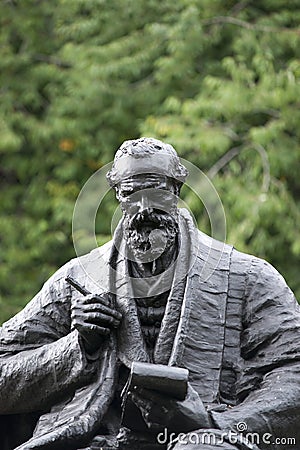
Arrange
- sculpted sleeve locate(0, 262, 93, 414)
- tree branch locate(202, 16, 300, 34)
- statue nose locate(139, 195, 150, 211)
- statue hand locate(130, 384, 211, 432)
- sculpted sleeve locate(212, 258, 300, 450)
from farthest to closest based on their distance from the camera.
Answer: tree branch locate(202, 16, 300, 34)
sculpted sleeve locate(0, 262, 93, 414)
statue nose locate(139, 195, 150, 211)
sculpted sleeve locate(212, 258, 300, 450)
statue hand locate(130, 384, 211, 432)

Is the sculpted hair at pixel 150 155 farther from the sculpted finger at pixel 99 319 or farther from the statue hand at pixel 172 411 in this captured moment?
the statue hand at pixel 172 411

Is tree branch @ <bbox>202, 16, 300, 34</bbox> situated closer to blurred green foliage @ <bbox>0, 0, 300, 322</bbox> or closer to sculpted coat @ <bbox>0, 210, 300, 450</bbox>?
blurred green foliage @ <bbox>0, 0, 300, 322</bbox>

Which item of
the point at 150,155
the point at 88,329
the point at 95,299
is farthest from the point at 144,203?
the point at 88,329

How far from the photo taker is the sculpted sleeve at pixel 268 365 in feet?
22.9

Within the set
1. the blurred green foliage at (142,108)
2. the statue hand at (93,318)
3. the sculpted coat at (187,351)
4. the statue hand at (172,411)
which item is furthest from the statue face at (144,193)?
the blurred green foliage at (142,108)

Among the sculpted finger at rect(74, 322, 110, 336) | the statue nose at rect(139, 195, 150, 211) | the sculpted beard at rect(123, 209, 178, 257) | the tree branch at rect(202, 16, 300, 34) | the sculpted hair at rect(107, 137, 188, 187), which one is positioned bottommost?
the tree branch at rect(202, 16, 300, 34)

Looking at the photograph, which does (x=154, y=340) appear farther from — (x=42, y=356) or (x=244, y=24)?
(x=244, y=24)

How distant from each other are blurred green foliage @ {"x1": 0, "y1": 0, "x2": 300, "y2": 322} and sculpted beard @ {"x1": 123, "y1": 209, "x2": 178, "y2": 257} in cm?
560

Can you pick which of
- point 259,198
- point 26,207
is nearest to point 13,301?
point 26,207

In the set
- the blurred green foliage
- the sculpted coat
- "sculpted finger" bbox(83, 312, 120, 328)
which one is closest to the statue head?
the sculpted coat

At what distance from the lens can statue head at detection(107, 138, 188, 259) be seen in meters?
7.11

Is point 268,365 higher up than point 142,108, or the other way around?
point 268,365

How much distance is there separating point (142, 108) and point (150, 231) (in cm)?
790

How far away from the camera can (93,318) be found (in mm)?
7039
